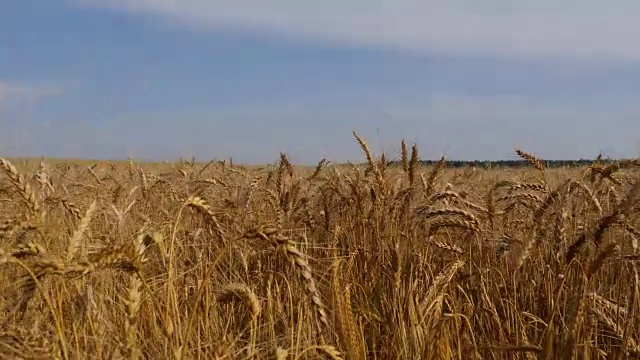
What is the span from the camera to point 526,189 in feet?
11.8

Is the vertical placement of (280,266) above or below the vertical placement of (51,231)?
below

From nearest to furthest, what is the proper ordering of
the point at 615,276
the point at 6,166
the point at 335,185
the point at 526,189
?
1. the point at 6,166
2. the point at 615,276
3. the point at 526,189
4. the point at 335,185

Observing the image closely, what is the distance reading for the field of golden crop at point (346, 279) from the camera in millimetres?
1812

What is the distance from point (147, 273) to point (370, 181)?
140cm

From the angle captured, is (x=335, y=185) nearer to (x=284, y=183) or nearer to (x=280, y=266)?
(x=284, y=183)

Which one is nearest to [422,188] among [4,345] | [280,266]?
[280,266]

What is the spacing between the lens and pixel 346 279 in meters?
2.78

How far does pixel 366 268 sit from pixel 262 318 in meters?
0.61

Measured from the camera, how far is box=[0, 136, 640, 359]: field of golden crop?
1812 millimetres

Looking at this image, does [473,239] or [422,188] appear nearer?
[473,239]

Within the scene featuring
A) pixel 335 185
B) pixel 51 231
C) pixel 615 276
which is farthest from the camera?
pixel 335 185

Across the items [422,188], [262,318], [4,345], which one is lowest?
[262,318]

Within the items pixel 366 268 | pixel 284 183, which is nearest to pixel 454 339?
pixel 366 268

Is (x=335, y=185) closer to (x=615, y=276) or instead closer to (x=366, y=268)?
(x=366, y=268)
